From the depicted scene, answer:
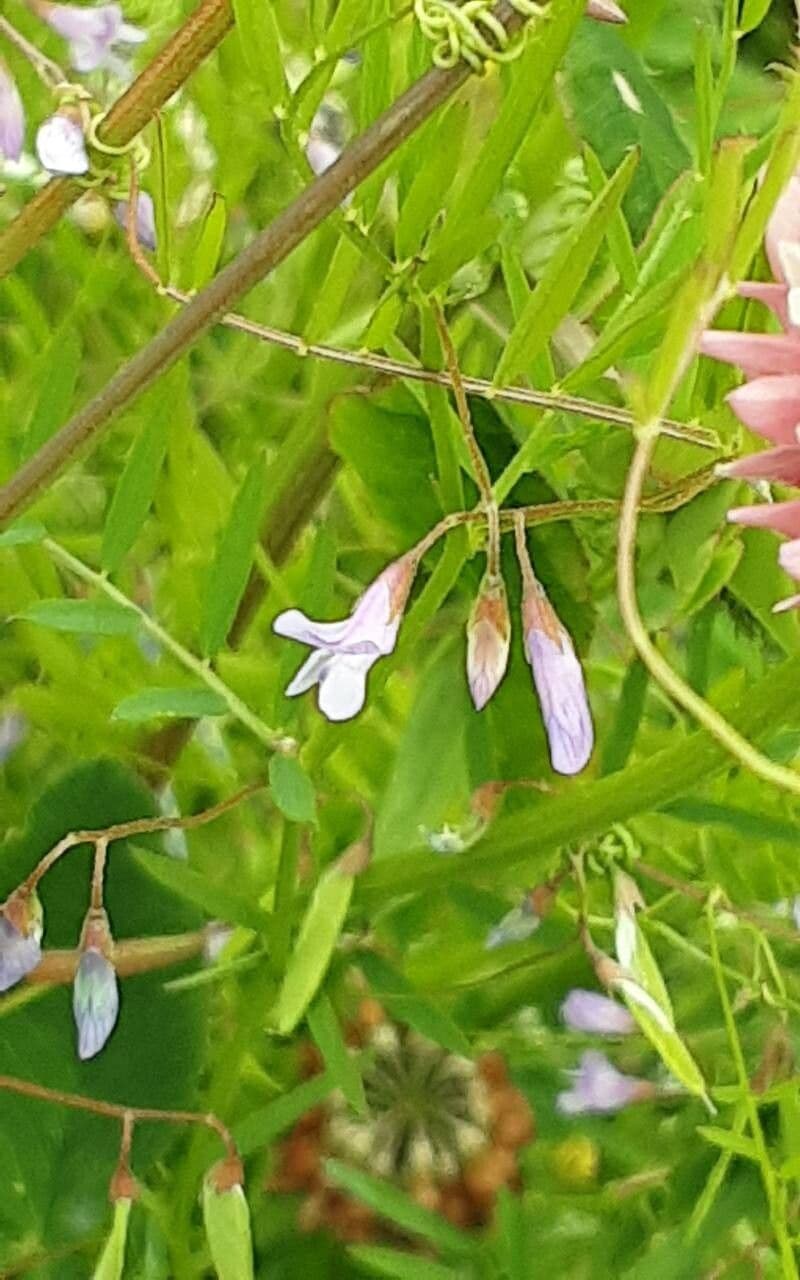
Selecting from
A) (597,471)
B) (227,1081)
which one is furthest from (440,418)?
(227,1081)

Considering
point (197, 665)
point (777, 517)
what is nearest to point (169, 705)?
point (197, 665)

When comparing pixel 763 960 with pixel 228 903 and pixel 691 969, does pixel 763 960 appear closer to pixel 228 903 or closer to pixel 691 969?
pixel 691 969

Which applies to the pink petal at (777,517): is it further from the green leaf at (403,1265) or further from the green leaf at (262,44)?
the green leaf at (403,1265)

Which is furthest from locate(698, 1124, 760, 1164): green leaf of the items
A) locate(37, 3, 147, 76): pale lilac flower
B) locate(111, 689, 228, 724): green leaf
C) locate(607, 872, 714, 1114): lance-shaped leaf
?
locate(37, 3, 147, 76): pale lilac flower

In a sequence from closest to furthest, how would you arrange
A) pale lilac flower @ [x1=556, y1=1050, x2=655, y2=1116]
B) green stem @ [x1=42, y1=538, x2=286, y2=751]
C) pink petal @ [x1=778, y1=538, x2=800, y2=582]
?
pink petal @ [x1=778, y1=538, x2=800, y2=582] → green stem @ [x1=42, y1=538, x2=286, y2=751] → pale lilac flower @ [x1=556, y1=1050, x2=655, y2=1116]

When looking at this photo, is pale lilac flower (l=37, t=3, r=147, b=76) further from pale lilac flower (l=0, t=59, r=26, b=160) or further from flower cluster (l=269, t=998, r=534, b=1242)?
flower cluster (l=269, t=998, r=534, b=1242)

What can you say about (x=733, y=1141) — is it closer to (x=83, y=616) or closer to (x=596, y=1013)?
(x=596, y=1013)
